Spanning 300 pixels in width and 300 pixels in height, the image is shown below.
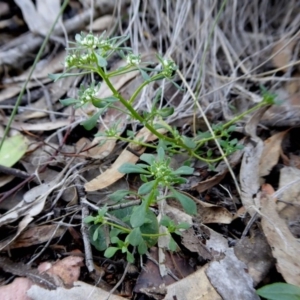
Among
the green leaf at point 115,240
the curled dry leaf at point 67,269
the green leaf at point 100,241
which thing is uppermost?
the green leaf at point 115,240

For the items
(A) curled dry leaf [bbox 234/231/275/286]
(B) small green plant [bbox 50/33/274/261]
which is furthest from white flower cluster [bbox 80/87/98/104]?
(A) curled dry leaf [bbox 234/231/275/286]

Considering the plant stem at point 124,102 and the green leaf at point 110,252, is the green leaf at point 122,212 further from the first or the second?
the plant stem at point 124,102

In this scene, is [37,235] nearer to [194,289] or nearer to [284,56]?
[194,289]

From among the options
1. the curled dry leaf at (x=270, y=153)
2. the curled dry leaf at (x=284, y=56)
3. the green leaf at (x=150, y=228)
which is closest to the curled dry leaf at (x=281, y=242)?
the curled dry leaf at (x=270, y=153)

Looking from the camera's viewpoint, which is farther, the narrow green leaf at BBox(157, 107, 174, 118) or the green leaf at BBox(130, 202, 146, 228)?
the narrow green leaf at BBox(157, 107, 174, 118)

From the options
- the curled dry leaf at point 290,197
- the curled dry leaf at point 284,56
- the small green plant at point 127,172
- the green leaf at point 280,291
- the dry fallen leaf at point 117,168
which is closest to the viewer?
the green leaf at point 280,291

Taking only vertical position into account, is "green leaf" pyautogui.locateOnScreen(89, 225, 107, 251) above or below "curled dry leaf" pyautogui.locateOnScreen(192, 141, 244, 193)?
above

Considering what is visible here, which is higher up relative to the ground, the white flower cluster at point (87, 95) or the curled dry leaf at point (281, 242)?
the white flower cluster at point (87, 95)

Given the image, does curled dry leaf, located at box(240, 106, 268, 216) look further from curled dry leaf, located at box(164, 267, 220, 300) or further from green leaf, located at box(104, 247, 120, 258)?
green leaf, located at box(104, 247, 120, 258)
